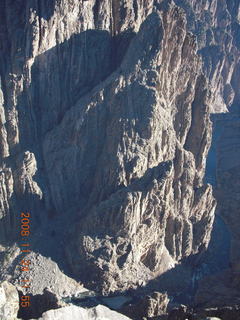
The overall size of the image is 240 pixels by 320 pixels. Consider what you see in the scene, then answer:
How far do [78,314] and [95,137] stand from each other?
34.4 m

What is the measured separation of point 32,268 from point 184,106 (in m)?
36.6

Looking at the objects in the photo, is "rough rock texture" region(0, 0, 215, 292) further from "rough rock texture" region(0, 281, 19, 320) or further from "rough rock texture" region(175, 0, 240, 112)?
"rough rock texture" region(175, 0, 240, 112)

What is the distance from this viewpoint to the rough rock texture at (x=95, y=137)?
2186 inches

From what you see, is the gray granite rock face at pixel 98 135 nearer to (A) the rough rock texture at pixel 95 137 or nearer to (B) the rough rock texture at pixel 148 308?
(A) the rough rock texture at pixel 95 137

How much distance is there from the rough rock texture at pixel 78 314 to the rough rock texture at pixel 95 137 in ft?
80.4

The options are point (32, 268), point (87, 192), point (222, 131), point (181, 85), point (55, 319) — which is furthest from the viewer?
point (222, 131)

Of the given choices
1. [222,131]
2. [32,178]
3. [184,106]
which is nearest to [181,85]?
[184,106]

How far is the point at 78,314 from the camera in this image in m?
29.9

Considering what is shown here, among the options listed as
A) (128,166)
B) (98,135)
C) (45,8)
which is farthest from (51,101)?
(128,166)

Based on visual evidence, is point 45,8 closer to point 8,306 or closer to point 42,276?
point 42,276

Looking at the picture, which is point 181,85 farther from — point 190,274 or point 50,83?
point 190,274

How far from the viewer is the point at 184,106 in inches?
2773

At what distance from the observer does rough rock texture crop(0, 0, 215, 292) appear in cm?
5553
